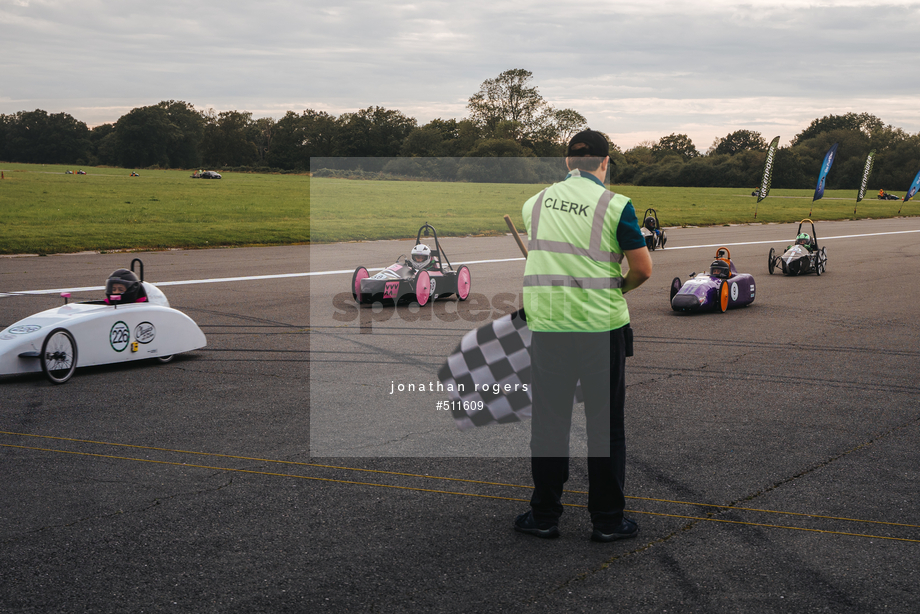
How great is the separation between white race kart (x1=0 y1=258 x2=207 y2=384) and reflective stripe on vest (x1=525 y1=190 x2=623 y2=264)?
16.6 ft

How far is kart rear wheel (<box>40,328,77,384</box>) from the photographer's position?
6531 mm

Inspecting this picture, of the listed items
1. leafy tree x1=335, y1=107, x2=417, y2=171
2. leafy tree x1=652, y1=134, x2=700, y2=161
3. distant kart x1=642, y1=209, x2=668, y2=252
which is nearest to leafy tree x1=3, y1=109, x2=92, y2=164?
leafy tree x1=335, y1=107, x2=417, y2=171

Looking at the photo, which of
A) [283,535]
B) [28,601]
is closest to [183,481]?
[283,535]

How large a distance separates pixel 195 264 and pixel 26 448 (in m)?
11.5

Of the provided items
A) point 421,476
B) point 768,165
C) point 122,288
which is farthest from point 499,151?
point 421,476

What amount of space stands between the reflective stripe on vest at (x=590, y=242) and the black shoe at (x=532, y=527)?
140cm

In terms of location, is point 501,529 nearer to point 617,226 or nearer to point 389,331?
point 617,226

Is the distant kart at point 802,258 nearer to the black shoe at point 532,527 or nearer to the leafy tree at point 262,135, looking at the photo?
the black shoe at point 532,527

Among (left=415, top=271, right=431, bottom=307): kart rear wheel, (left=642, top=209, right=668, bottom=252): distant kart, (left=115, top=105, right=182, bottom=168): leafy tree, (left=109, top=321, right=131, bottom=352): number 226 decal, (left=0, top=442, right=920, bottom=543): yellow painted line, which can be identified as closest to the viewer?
(left=0, top=442, right=920, bottom=543): yellow painted line

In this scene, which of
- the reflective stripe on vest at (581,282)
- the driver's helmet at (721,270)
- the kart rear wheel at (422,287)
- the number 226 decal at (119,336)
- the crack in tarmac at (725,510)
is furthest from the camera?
the driver's helmet at (721,270)

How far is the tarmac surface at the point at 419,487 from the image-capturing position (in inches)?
128

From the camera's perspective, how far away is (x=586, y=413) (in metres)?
3.69

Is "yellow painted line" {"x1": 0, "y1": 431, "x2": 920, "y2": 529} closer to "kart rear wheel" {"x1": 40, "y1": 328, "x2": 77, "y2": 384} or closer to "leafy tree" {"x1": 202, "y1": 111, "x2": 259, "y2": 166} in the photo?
"kart rear wheel" {"x1": 40, "y1": 328, "x2": 77, "y2": 384}

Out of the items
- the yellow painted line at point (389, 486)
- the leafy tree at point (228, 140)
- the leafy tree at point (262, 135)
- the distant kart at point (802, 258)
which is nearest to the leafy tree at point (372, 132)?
the distant kart at point (802, 258)
